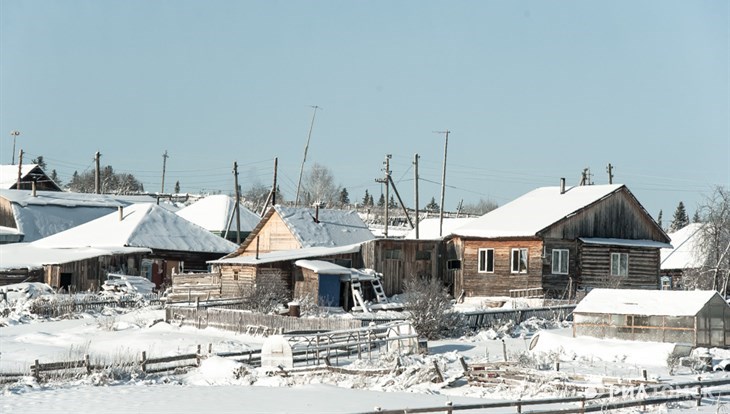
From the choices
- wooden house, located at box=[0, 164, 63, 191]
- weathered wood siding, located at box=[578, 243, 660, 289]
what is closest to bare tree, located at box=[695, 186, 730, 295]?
weathered wood siding, located at box=[578, 243, 660, 289]

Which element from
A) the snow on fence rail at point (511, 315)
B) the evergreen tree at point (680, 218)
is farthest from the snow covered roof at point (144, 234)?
the evergreen tree at point (680, 218)

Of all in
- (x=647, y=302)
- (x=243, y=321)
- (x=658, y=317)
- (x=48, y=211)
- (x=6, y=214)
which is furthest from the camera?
(x=48, y=211)

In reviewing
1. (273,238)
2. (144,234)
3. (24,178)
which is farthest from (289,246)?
(24,178)

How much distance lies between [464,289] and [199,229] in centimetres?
2165

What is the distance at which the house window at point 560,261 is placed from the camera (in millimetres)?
49469

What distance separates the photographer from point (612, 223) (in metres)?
51.8

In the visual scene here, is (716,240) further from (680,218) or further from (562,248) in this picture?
(680,218)

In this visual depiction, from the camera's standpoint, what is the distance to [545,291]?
48.8 metres

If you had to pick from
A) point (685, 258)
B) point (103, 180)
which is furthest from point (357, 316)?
point (103, 180)

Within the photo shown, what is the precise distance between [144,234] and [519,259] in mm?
23346

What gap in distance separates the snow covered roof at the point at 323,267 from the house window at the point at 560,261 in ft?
30.8

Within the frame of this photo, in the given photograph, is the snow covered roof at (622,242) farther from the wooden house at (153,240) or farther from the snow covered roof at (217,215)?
the snow covered roof at (217,215)

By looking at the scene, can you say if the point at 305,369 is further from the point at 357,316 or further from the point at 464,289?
the point at 464,289

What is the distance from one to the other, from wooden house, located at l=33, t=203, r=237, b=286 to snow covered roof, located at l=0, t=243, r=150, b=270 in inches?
27.4
